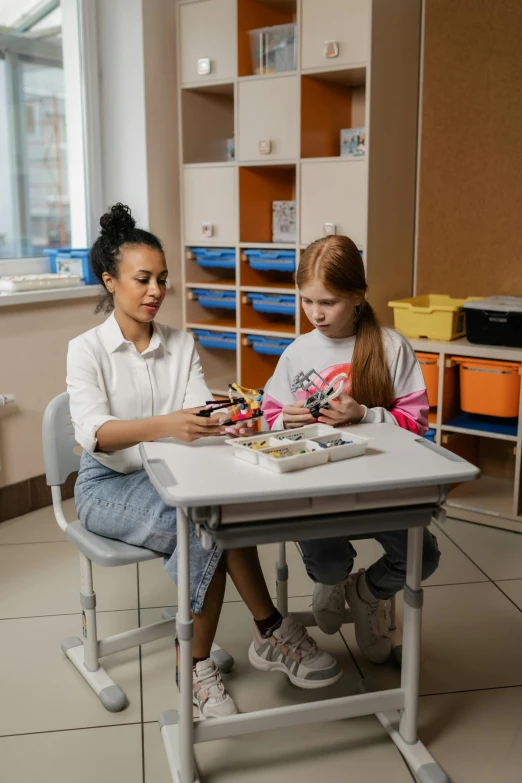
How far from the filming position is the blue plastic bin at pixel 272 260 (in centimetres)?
326

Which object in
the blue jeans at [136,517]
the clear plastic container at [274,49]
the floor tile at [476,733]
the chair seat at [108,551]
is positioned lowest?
the floor tile at [476,733]

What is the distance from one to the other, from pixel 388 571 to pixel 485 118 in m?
2.06

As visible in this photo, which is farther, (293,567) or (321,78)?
(321,78)

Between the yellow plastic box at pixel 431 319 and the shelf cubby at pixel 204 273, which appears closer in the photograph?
the yellow plastic box at pixel 431 319

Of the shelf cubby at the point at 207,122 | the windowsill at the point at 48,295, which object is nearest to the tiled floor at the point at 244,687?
the windowsill at the point at 48,295

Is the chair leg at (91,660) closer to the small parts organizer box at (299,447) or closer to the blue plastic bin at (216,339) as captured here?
the small parts organizer box at (299,447)

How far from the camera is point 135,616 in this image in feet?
7.55

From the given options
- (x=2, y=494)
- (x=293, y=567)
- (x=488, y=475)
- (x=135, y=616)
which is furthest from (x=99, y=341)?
(x=488, y=475)

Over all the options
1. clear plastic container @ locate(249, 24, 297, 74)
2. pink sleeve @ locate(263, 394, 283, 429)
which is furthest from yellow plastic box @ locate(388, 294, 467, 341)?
pink sleeve @ locate(263, 394, 283, 429)

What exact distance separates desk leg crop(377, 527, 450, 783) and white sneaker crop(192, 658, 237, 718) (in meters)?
0.39

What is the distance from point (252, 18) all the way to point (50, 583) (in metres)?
2.35

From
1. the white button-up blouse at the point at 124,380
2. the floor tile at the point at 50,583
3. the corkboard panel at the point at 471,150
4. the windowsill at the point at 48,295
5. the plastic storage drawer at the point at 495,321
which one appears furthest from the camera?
the corkboard panel at the point at 471,150

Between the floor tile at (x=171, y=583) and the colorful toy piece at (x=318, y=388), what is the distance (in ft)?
2.53

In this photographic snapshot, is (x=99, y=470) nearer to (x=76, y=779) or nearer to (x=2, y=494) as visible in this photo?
(x=76, y=779)
